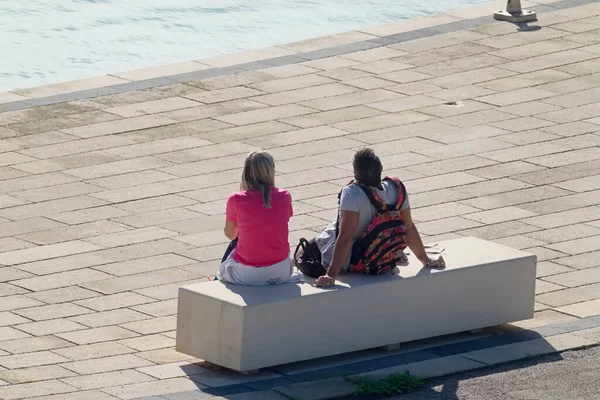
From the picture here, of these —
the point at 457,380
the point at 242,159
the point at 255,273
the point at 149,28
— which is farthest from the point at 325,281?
the point at 149,28

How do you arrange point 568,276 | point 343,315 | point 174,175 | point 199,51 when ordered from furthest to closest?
point 199,51
point 174,175
point 568,276
point 343,315

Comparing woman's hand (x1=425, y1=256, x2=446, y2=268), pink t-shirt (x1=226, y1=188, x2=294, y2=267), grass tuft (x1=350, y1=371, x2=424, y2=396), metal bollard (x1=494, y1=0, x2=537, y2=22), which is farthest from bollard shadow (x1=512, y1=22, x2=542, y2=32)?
grass tuft (x1=350, y1=371, x2=424, y2=396)

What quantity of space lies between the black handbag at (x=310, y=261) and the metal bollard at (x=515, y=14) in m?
9.33

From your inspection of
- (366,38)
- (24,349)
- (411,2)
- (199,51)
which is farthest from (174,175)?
(411,2)

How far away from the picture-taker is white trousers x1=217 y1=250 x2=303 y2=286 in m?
8.30

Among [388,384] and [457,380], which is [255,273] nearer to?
[388,384]

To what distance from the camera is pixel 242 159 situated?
1273cm

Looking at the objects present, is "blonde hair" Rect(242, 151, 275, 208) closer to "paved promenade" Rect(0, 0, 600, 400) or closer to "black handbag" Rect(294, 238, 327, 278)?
"black handbag" Rect(294, 238, 327, 278)

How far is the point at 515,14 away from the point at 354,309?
9803 mm

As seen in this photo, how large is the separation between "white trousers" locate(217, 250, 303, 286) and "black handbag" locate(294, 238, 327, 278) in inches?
7.8

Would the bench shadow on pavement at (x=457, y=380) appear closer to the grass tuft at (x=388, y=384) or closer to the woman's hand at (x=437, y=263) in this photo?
the grass tuft at (x=388, y=384)

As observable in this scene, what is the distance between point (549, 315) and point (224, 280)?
96.9 inches

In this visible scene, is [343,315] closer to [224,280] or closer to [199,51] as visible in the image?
[224,280]

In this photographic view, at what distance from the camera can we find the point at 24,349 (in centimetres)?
860
